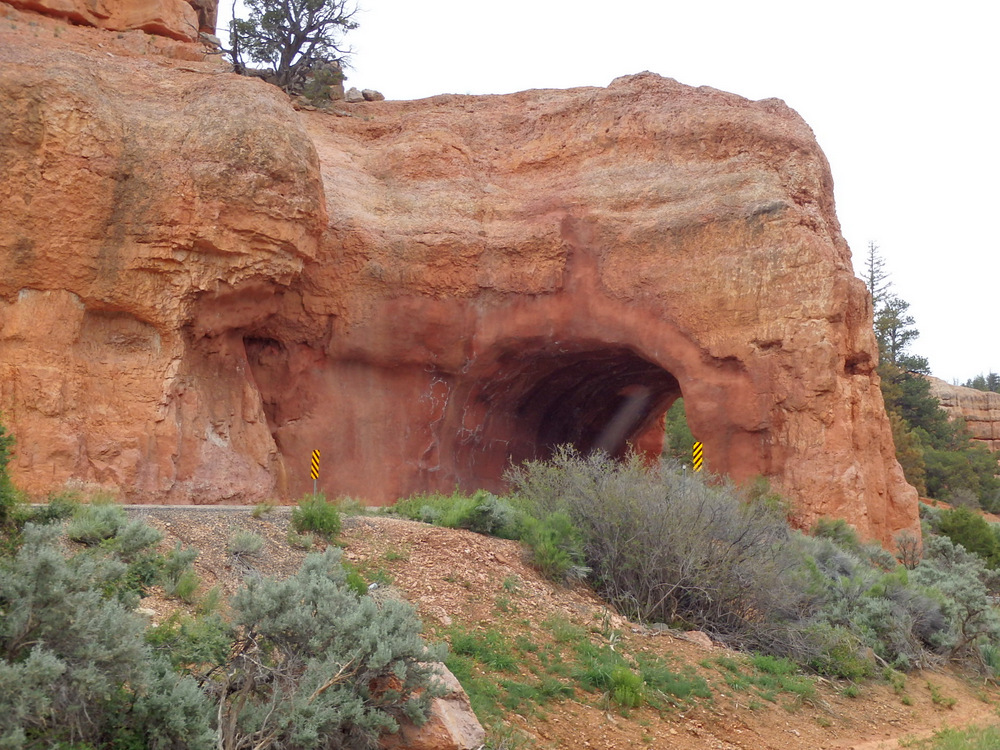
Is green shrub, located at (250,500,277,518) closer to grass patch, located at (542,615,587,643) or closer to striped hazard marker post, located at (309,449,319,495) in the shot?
grass patch, located at (542,615,587,643)

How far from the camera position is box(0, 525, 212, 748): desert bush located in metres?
4.21

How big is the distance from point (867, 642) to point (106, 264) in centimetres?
1154

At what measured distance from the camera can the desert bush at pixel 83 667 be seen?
166 inches

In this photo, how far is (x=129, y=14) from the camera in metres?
21.0

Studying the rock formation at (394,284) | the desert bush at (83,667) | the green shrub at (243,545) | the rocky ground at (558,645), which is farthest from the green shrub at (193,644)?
the rock formation at (394,284)

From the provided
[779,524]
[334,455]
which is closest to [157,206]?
[334,455]

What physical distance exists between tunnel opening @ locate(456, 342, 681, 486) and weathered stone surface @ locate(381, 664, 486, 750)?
1190 cm

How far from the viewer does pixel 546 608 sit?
884 centimetres

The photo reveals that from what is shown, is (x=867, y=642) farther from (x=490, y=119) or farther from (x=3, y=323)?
(x=490, y=119)

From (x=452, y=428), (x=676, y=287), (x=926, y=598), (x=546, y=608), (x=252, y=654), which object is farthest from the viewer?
(x=452, y=428)

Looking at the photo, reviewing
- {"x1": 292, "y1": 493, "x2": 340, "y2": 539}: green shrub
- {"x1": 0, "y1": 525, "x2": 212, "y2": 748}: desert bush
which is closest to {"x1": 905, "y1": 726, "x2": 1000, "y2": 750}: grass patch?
{"x1": 292, "y1": 493, "x2": 340, "y2": 539}: green shrub

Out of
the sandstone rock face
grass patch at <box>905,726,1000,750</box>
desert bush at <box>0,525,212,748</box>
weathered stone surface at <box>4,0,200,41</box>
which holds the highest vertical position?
weathered stone surface at <box>4,0,200,41</box>

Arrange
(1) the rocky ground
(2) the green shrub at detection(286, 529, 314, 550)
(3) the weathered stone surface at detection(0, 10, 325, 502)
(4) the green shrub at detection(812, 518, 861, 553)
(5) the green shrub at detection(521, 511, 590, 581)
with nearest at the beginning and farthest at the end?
(1) the rocky ground → (2) the green shrub at detection(286, 529, 314, 550) → (5) the green shrub at detection(521, 511, 590, 581) → (3) the weathered stone surface at detection(0, 10, 325, 502) → (4) the green shrub at detection(812, 518, 861, 553)

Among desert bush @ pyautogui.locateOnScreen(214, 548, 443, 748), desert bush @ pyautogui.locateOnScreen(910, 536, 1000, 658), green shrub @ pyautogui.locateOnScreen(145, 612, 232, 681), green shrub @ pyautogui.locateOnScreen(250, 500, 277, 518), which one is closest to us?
desert bush @ pyautogui.locateOnScreen(214, 548, 443, 748)
